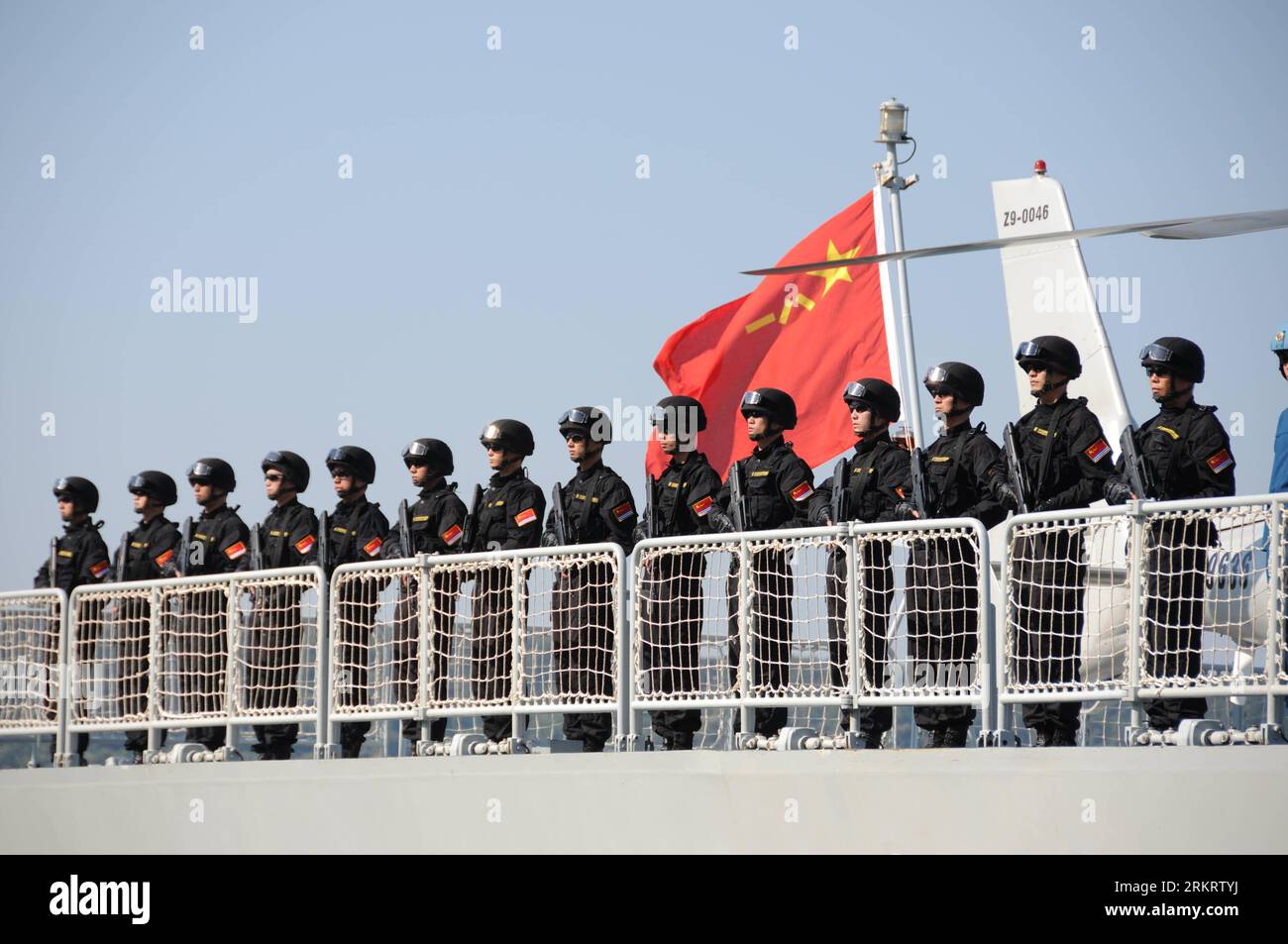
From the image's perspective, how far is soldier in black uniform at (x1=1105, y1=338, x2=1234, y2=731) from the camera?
7.58m

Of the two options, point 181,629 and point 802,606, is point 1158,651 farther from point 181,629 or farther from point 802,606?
point 181,629

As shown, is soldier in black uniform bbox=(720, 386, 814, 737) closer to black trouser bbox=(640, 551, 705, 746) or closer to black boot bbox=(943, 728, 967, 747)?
black trouser bbox=(640, 551, 705, 746)

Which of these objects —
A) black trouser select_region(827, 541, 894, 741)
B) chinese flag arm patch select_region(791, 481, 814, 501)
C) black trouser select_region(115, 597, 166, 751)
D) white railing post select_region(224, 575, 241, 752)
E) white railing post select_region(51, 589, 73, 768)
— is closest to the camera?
black trouser select_region(827, 541, 894, 741)

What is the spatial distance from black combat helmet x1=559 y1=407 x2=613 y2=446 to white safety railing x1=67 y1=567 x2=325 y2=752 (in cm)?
158

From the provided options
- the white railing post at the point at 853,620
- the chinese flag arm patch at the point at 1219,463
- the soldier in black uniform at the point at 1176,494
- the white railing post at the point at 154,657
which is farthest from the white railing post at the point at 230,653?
the chinese flag arm patch at the point at 1219,463

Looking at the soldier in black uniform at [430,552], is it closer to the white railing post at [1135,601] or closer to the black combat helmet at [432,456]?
the black combat helmet at [432,456]

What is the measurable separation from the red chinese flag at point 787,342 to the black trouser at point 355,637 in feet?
24.1

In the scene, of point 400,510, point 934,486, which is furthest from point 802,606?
point 400,510

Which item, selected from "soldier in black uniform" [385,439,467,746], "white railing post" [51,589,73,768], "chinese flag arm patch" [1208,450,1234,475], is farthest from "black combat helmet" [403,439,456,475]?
"chinese flag arm patch" [1208,450,1234,475]

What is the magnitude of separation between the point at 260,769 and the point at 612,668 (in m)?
2.20

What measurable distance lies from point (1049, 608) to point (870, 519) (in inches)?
59.5
